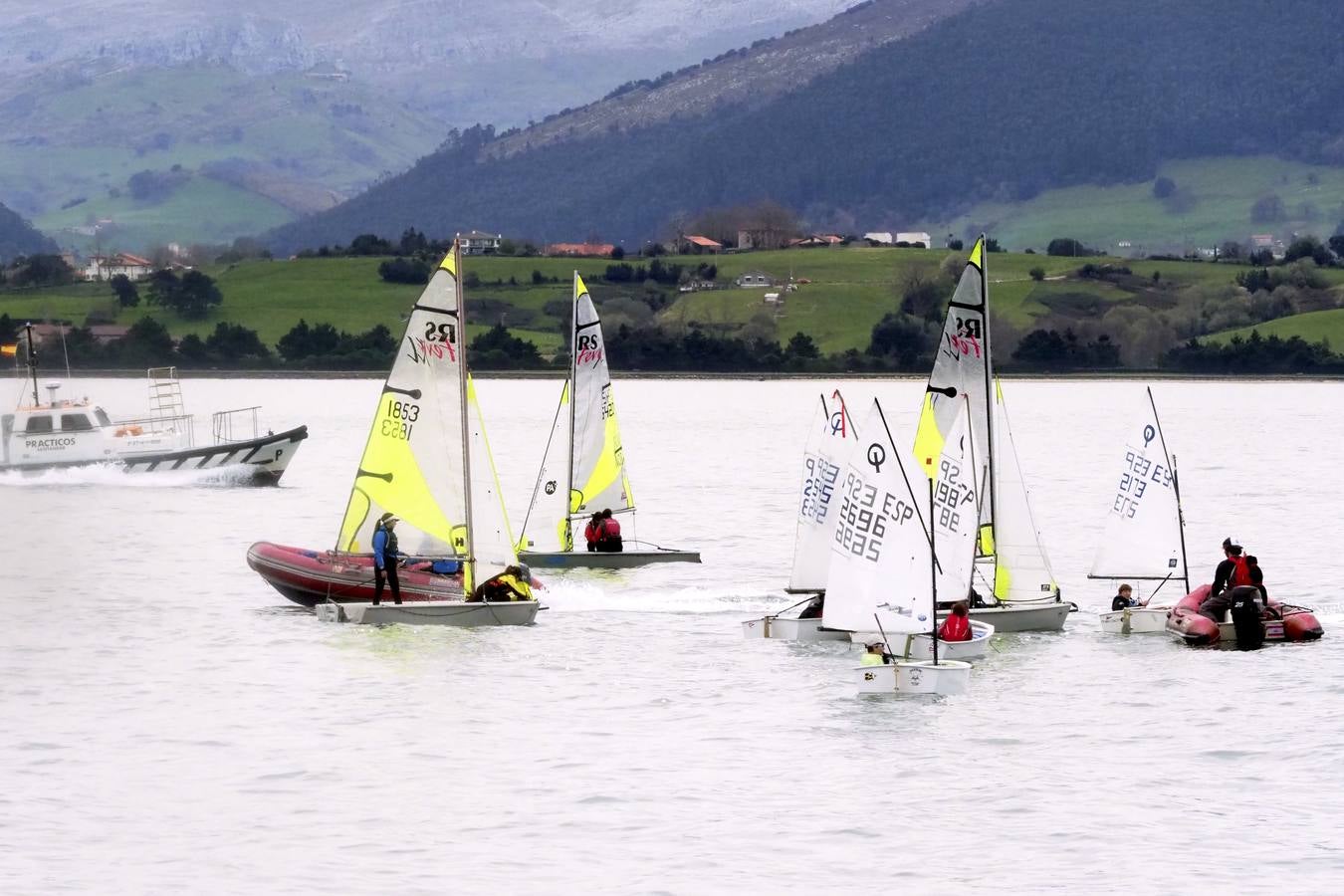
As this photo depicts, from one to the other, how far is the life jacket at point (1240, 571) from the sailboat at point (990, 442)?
3.68m

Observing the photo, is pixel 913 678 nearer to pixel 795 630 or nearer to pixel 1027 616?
pixel 795 630

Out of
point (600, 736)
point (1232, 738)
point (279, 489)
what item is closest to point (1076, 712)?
point (1232, 738)

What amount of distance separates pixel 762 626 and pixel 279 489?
5144 cm

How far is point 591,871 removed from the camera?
90.2 ft

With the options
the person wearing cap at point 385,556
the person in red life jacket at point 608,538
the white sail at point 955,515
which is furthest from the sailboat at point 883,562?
the person in red life jacket at point 608,538

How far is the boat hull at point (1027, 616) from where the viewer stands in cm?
4503

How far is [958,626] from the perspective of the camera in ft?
133

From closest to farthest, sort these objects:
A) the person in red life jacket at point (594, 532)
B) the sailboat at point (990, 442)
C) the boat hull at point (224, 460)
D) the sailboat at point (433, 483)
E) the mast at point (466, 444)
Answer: the mast at point (466, 444) → the sailboat at point (433, 483) → the sailboat at point (990, 442) → the person in red life jacket at point (594, 532) → the boat hull at point (224, 460)

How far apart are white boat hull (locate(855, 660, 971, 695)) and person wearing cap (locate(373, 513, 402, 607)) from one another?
10830 mm

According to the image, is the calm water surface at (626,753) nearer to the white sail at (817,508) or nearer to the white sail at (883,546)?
the white sail at (883,546)

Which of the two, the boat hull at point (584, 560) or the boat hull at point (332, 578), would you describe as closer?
the boat hull at point (332, 578)

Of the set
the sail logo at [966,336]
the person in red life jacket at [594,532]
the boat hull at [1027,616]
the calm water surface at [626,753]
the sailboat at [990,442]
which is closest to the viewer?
the calm water surface at [626,753]

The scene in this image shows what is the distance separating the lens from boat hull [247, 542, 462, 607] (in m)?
45.9

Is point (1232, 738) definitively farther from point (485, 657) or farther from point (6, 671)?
point (6, 671)
